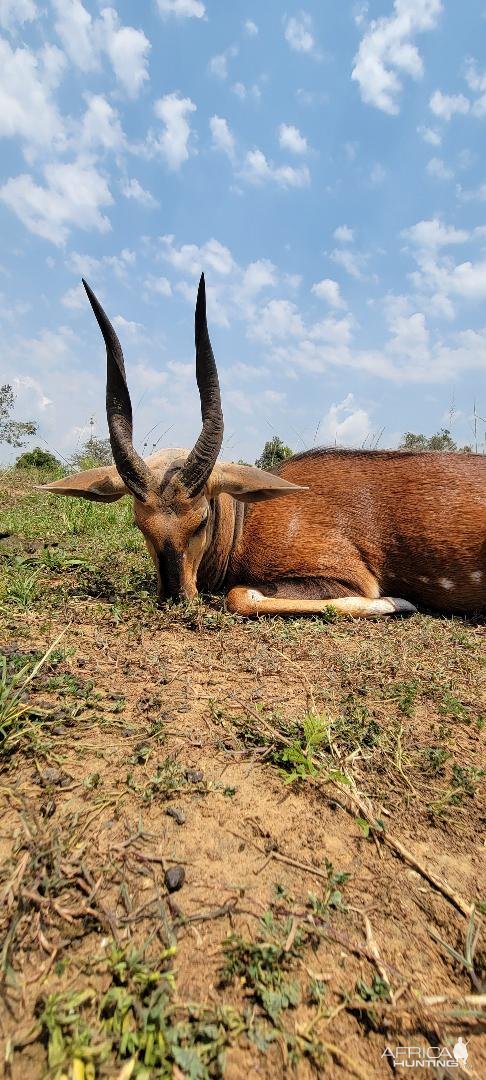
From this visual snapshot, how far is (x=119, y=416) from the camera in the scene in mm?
4723

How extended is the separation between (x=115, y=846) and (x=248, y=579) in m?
3.42

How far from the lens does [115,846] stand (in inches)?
62.4

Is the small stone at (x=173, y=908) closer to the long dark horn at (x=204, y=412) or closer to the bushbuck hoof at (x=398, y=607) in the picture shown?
the long dark horn at (x=204, y=412)

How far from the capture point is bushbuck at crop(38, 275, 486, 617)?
173 inches

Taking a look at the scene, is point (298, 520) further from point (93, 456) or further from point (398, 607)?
point (93, 456)

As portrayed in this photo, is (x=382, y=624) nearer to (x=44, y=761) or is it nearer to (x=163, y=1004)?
(x=44, y=761)

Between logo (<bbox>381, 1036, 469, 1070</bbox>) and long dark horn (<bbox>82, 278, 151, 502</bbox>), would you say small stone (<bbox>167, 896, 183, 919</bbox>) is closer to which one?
logo (<bbox>381, 1036, 469, 1070</bbox>)

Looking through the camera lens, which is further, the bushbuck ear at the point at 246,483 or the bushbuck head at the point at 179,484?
the bushbuck ear at the point at 246,483

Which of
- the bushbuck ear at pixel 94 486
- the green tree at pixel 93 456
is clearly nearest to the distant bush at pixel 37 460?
the green tree at pixel 93 456

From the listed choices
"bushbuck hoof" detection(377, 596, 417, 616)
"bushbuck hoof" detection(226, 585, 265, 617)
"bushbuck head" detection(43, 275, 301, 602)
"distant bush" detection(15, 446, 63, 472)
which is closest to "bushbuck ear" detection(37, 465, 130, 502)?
"bushbuck head" detection(43, 275, 301, 602)

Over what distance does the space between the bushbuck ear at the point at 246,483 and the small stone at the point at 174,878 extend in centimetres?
344

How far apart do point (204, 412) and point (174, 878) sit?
12.7 feet

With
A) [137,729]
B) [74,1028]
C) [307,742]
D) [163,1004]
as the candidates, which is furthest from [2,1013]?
[307,742]

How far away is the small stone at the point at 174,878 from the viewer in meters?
1.49
